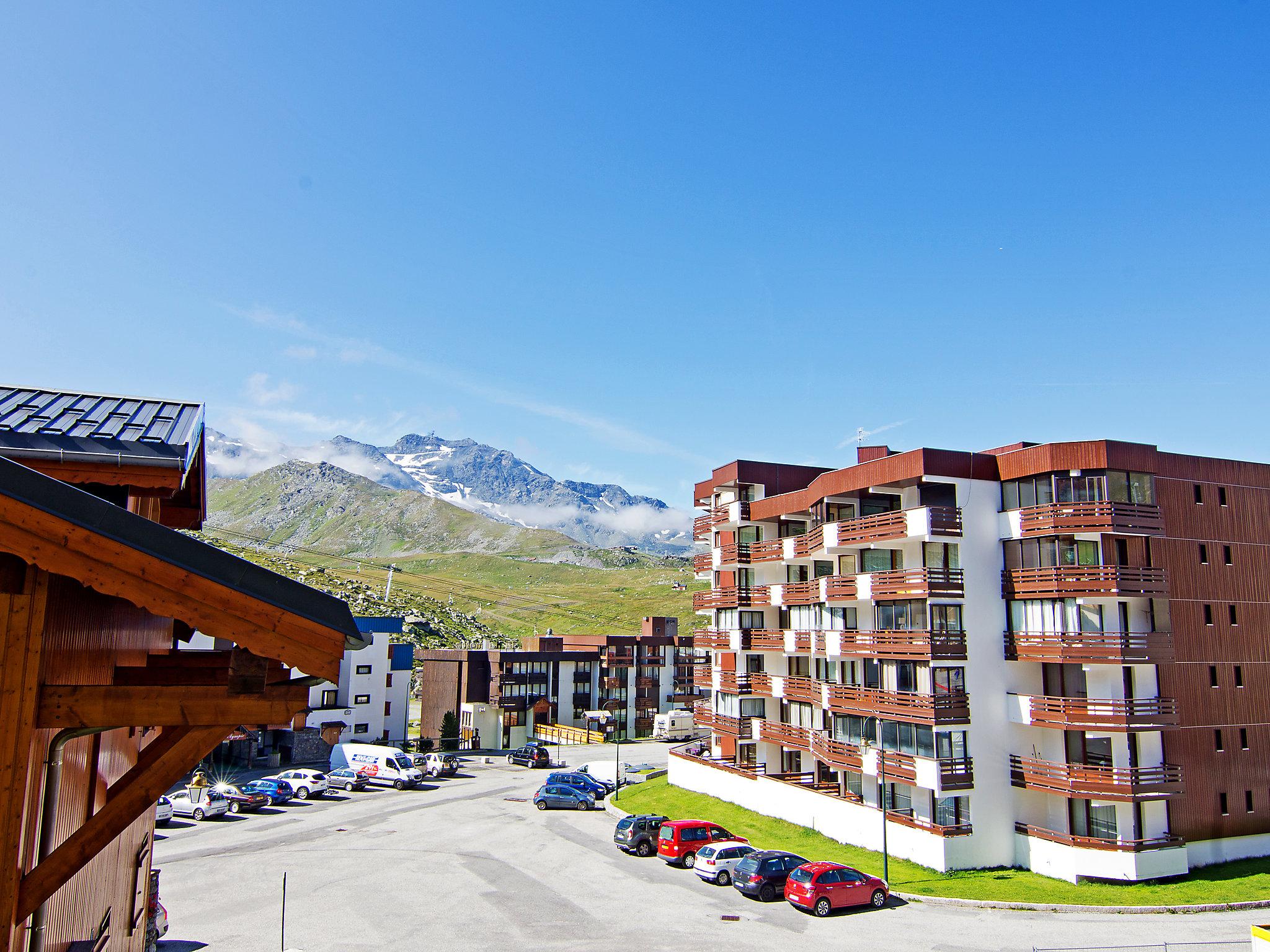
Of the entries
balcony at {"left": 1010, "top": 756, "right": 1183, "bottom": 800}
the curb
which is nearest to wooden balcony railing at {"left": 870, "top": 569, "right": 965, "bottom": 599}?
balcony at {"left": 1010, "top": 756, "right": 1183, "bottom": 800}

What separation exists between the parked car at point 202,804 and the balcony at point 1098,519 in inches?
1863

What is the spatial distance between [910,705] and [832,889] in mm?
8793

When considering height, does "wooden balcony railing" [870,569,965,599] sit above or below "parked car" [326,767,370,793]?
above

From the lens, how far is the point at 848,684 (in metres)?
44.0

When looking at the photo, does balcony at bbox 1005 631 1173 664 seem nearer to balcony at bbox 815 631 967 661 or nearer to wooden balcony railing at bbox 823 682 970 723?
balcony at bbox 815 631 967 661

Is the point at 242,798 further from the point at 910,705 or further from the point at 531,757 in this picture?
the point at 910,705

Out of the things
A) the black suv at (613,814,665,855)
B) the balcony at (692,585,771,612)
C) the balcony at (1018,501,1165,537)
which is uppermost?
the balcony at (1018,501,1165,537)

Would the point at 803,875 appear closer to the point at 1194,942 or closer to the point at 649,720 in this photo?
the point at 1194,942

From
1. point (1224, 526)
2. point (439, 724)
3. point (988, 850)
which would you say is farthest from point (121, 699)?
point (439, 724)

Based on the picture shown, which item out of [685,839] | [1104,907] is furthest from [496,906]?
[1104,907]

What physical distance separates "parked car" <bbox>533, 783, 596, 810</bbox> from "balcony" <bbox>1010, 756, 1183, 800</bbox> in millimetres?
28982

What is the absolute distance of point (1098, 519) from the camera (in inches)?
1400

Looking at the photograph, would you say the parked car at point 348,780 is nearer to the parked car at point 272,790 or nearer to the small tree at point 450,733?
the parked car at point 272,790

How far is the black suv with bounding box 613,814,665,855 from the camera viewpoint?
41875mm
